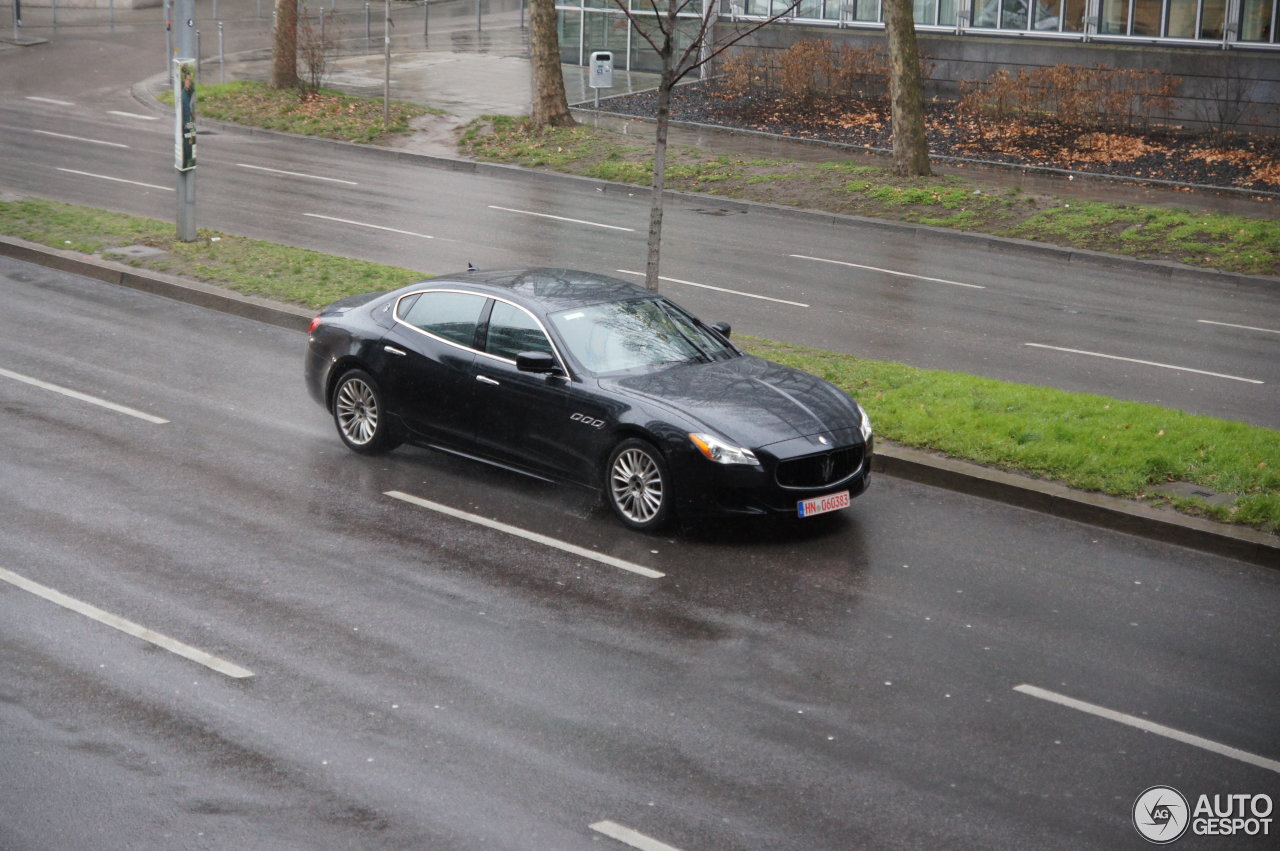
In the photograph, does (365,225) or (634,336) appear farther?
(365,225)

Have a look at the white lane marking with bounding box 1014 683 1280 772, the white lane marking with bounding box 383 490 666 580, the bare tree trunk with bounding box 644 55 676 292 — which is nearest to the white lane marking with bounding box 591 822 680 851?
the white lane marking with bounding box 1014 683 1280 772

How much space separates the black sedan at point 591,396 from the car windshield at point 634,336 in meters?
0.01

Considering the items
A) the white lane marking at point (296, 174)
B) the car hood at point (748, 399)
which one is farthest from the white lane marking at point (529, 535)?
the white lane marking at point (296, 174)

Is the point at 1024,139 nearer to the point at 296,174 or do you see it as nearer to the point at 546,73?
the point at 546,73

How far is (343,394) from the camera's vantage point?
11.4 m

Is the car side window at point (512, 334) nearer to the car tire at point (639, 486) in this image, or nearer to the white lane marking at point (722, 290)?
the car tire at point (639, 486)

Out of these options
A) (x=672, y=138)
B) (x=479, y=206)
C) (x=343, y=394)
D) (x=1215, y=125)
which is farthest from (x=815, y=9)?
(x=343, y=394)

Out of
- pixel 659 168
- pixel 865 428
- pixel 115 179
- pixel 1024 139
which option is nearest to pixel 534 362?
pixel 865 428

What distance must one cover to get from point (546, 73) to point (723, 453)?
23113mm

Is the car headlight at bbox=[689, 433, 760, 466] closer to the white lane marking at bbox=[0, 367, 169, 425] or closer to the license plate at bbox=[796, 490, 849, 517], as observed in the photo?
the license plate at bbox=[796, 490, 849, 517]

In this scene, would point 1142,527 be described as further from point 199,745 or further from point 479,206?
point 479,206

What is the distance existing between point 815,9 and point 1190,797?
1403 inches

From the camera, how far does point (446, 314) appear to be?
429 inches

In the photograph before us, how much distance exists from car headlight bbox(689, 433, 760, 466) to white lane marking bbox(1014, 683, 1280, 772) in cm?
251
